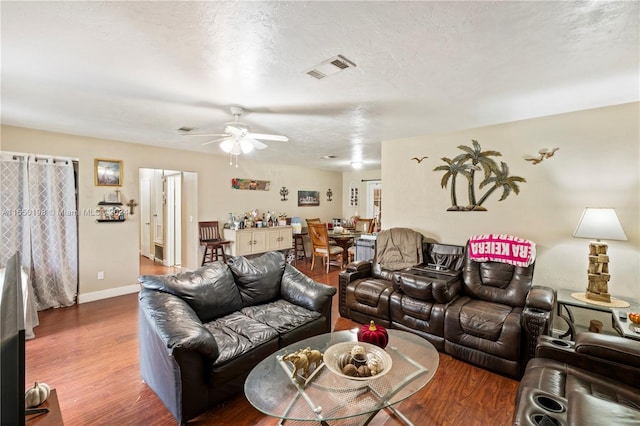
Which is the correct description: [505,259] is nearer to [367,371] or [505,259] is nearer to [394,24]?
[367,371]

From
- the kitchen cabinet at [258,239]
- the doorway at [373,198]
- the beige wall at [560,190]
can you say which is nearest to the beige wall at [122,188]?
the kitchen cabinet at [258,239]

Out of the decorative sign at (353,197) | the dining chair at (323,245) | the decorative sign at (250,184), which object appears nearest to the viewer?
the dining chair at (323,245)

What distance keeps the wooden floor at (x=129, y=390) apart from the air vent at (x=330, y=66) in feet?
7.81

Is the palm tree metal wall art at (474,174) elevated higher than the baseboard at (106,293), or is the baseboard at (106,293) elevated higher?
the palm tree metal wall art at (474,174)

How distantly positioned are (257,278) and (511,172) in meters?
3.09

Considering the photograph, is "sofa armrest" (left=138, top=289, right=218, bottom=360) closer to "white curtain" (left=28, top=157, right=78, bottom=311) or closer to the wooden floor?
the wooden floor

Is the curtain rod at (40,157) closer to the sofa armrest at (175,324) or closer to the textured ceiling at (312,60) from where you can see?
the textured ceiling at (312,60)

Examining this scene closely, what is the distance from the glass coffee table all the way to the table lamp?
1902 millimetres

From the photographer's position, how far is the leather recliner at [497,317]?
236cm

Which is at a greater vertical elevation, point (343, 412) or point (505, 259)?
point (505, 259)

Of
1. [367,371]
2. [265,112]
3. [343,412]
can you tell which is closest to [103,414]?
[343,412]

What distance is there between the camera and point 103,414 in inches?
78.2

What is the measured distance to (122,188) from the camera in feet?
14.7

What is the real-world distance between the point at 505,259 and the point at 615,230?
0.87m
